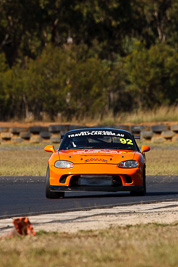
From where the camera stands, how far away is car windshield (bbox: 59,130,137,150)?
13539mm

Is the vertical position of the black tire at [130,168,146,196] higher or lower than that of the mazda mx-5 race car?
lower

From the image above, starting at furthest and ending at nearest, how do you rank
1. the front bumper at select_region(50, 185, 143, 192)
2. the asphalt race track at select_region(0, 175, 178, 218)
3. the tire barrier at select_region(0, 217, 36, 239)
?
the front bumper at select_region(50, 185, 143, 192) → the asphalt race track at select_region(0, 175, 178, 218) → the tire barrier at select_region(0, 217, 36, 239)

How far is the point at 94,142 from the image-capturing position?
45.5ft

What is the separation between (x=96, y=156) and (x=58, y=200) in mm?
1004

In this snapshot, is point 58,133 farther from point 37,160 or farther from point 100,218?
point 100,218

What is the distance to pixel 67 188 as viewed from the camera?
40.6 feet

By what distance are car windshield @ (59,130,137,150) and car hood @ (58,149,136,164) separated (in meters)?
0.50

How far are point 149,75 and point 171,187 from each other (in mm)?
33925

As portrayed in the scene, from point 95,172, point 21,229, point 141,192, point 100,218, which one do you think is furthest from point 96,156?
point 21,229

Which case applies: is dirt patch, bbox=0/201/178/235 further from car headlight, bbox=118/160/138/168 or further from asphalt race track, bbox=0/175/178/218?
car headlight, bbox=118/160/138/168

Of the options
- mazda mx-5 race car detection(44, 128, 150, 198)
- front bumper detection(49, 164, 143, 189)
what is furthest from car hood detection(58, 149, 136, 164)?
front bumper detection(49, 164, 143, 189)

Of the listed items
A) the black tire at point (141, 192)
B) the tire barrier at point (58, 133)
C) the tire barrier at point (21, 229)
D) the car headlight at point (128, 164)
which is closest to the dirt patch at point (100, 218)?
the tire barrier at point (21, 229)

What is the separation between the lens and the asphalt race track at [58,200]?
10.9 metres

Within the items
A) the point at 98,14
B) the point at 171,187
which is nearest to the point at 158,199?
the point at 171,187
